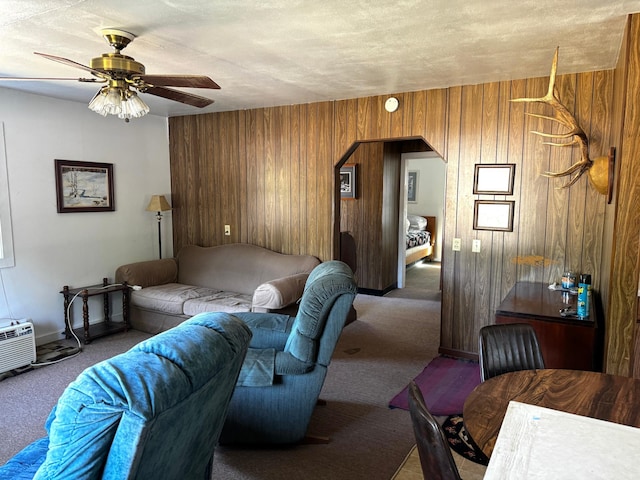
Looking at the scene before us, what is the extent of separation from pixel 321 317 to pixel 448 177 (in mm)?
2113

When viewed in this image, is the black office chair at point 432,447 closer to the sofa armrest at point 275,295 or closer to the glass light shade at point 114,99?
the glass light shade at point 114,99

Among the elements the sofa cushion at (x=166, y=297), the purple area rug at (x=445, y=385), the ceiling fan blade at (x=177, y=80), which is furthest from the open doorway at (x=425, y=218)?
the ceiling fan blade at (x=177, y=80)

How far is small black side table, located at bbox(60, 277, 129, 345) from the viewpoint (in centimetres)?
439

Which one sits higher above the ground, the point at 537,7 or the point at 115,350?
the point at 537,7

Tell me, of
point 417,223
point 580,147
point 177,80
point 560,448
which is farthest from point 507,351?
point 417,223

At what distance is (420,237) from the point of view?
9.14 metres

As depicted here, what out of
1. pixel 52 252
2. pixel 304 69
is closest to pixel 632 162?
pixel 304 69

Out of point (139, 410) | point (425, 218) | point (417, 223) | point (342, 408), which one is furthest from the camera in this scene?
point (425, 218)

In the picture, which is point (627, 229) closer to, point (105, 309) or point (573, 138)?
point (573, 138)

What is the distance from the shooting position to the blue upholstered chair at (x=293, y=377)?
252 cm

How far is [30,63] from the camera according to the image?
3.22 m

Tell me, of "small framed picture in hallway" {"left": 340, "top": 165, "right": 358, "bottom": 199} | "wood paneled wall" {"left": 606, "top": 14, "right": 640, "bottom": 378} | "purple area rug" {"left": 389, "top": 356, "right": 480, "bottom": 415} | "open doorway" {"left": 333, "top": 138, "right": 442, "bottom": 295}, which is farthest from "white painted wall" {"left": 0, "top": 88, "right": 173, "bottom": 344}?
"wood paneled wall" {"left": 606, "top": 14, "right": 640, "bottom": 378}

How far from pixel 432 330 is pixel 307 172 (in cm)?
222

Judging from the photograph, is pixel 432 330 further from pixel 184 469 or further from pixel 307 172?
pixel 184 469
